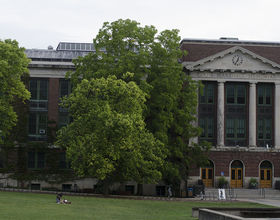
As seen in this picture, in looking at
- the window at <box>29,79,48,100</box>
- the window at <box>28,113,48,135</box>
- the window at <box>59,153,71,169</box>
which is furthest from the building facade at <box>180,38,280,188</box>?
the window at <box>28,113,48,135</box>

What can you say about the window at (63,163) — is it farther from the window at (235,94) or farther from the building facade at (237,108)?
the window at (235,94)

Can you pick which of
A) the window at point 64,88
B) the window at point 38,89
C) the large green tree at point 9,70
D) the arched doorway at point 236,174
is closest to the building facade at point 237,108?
the arched doorway at point 236,174

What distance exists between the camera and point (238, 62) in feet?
168

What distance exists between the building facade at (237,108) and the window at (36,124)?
1753 centimetres

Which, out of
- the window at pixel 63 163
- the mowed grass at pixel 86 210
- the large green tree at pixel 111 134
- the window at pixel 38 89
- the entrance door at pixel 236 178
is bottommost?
the mowed grass at pixel 86 210

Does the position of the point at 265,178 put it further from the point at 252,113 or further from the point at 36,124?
the point at 36,124

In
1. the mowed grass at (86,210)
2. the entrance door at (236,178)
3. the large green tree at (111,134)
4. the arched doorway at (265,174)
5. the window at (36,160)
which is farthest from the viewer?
the arched doorway at (265,174)

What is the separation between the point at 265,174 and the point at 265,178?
1.52 ft

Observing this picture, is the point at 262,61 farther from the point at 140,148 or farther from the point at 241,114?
the point at 140,148

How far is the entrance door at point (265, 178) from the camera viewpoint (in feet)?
165

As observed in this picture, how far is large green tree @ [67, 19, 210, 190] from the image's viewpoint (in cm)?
4150

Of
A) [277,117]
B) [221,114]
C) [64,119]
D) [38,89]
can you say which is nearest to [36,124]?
[64,119]

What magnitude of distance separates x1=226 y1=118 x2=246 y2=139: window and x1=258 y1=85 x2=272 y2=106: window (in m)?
3.24

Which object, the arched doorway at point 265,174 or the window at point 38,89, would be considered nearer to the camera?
the window at point 38,89
